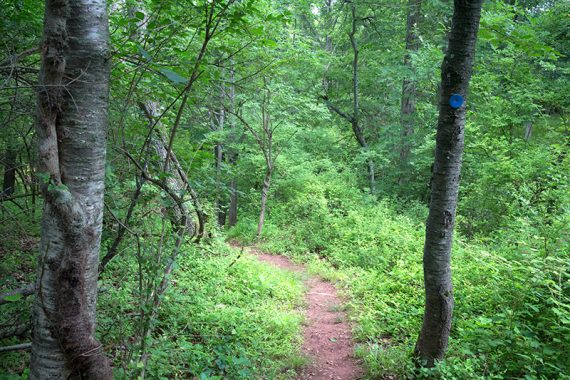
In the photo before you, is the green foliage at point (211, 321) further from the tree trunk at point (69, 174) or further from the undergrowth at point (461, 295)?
the undergrowth at point (461, 295)

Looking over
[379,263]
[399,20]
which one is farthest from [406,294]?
[399,20]

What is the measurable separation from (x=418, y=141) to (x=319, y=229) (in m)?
4.74

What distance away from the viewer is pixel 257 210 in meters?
14.8

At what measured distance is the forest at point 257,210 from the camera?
206cm

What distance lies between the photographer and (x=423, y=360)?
418 centimetres

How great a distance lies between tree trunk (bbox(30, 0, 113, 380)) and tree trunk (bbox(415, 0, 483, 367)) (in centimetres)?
313

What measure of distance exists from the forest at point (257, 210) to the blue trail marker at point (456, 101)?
0.01 m

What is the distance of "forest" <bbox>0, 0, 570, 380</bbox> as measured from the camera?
2.06 m

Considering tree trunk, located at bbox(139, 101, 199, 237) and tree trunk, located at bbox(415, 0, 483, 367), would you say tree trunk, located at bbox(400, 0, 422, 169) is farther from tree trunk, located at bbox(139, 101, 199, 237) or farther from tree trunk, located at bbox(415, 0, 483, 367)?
tree trunk, located at bbox(415, 0, 483, 367)

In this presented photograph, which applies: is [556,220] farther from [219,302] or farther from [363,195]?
[363,195]

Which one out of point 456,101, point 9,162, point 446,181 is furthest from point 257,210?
point 456,101

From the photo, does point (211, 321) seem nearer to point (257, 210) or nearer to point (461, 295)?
point (461, 295)

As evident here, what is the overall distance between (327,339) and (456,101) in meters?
4.03

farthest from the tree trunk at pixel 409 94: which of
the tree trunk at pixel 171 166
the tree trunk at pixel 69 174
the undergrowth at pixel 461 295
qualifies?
the tree trunk at pixel 69 174
